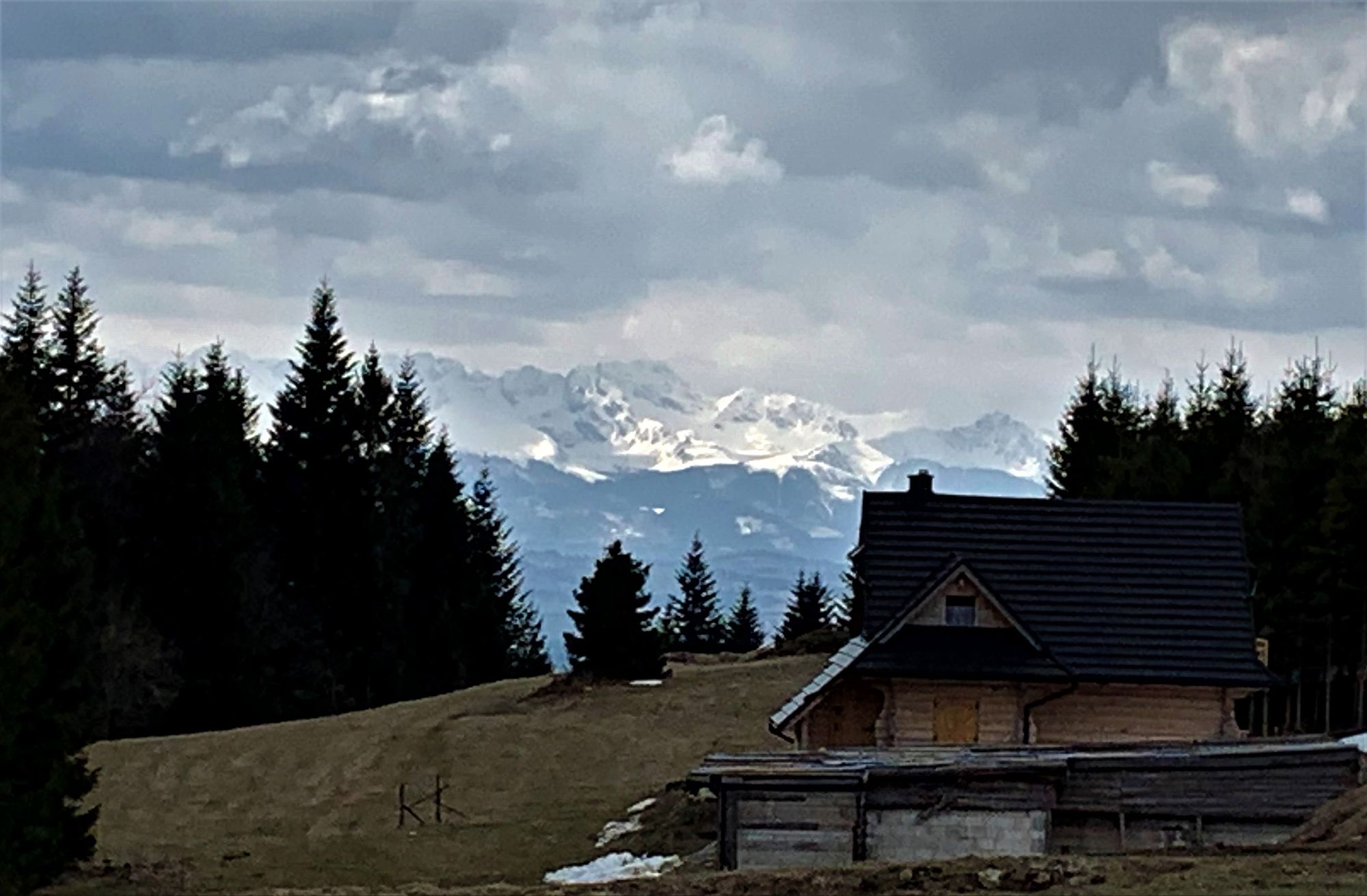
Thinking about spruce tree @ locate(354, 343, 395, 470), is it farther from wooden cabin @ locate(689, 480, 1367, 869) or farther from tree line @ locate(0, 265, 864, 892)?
wooden cabin @ locate(689, 480, 1367, 869)

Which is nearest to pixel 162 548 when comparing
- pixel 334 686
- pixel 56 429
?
pixel 56 429

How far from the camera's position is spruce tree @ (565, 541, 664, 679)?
212ft

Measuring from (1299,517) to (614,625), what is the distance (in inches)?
939

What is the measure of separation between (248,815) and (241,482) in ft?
98.3

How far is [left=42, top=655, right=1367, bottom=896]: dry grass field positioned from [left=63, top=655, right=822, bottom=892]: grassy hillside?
0.10m

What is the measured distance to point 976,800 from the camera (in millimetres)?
30203

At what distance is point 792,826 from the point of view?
30.8 metres

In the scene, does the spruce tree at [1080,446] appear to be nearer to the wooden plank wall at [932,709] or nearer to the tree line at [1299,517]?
the tree line at [1299,517]

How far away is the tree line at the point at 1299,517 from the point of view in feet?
198

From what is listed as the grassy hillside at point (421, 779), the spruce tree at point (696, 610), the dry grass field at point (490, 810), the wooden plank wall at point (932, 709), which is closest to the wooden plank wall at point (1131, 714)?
the wooden plank wall at point (932, 709)

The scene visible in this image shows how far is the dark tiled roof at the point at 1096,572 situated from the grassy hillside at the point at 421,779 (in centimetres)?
884

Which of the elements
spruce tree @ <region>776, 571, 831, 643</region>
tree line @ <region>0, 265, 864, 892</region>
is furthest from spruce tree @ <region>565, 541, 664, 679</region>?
spruce tree @ <region>776, 571, 831, 643</region>

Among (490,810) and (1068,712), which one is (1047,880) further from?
(490,810)

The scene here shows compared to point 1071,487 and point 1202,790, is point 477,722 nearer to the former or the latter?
point 1202,790
